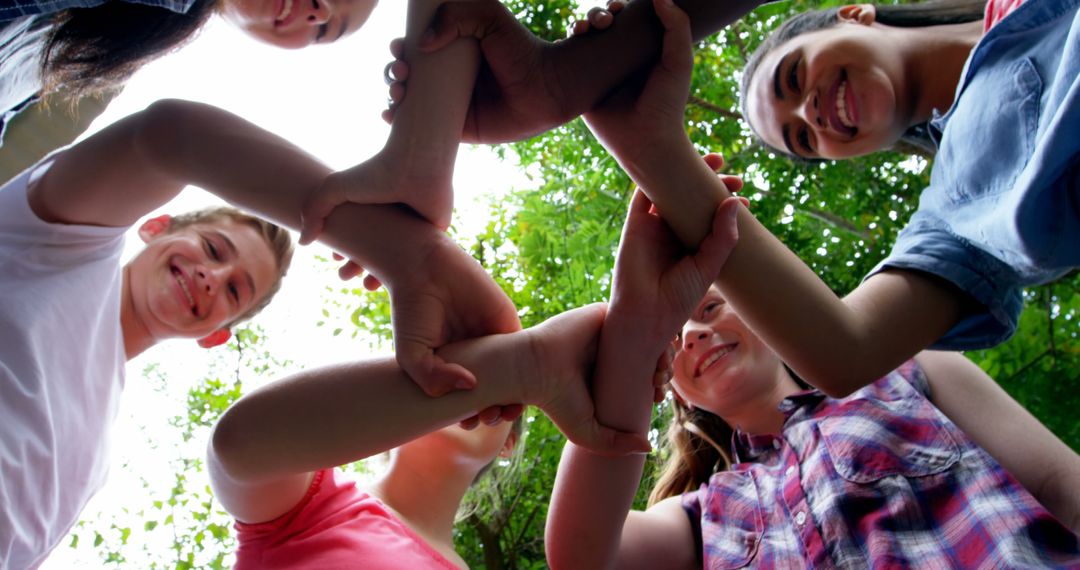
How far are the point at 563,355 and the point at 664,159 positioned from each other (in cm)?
32

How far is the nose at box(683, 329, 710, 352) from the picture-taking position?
67.1 inches

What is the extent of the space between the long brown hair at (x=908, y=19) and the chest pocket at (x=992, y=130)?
548 millimetres

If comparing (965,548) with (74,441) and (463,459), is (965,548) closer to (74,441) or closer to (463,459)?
(463,459)

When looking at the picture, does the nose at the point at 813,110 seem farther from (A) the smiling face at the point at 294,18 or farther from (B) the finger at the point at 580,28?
(A) the smiling face at the point at 294,18

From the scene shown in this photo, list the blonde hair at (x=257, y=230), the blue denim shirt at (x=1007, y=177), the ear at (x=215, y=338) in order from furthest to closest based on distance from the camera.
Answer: the ear at (x=215, y=338)
the blonde hair at (x=257, y=230)
the blue denim shirt at (x=1007, y=177)

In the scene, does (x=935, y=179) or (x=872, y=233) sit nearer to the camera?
(x=935, y=179)

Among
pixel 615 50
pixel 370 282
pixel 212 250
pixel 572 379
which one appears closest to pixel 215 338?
pixel 212 250

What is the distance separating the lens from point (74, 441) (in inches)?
53.5

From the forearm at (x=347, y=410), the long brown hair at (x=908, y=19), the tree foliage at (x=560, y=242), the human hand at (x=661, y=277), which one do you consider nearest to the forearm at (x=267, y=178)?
the forearm at (x=347, y=410)

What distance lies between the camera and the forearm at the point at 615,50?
1066 mm

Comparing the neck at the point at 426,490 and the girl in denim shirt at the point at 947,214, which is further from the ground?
the girl in denim shirt at the point at 947,214

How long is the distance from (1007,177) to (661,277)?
47 cm

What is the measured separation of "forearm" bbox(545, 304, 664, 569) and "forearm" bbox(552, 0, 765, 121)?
318 millimetres

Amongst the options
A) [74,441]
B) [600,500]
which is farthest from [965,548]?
[74,441]
